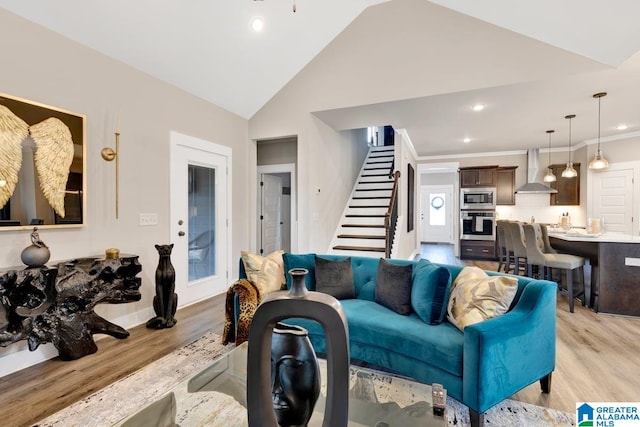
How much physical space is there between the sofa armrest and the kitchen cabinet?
623 cm

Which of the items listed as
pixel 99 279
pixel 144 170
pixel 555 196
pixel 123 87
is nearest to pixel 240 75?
pixel 123 87

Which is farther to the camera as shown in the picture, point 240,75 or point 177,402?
point 240,75

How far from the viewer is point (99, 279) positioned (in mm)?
2682

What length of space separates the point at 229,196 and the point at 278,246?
6.67ft

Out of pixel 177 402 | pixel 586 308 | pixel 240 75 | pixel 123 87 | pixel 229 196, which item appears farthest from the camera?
pixel 229 196

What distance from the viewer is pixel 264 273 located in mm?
2852

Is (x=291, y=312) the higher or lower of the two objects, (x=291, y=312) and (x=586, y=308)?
the higher

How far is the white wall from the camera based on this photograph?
2498mm

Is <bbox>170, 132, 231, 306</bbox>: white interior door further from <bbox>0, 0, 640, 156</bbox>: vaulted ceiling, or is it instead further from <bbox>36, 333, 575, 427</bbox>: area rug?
<bbox>36, 333, 575, 427</bbox>: area rug

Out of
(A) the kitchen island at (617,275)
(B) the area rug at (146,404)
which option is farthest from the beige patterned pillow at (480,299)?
(A) the kitchen island at (617,275)

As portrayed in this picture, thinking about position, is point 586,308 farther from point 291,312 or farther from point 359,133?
point 359,133

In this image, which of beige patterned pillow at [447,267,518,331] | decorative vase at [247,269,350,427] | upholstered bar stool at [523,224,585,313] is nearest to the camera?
decorative vase at [247,269,350,427]

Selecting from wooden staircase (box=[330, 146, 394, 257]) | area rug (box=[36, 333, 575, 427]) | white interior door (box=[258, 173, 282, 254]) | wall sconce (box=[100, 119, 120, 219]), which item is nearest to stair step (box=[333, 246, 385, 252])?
wooden staircase (box=[330, 146, 394, 257])

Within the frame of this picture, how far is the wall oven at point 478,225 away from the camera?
749 cm
